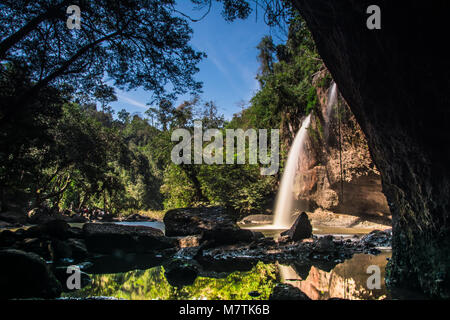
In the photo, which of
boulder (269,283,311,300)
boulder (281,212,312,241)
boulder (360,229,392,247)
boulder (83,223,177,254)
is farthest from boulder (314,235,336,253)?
boulder (83,223,177,254)

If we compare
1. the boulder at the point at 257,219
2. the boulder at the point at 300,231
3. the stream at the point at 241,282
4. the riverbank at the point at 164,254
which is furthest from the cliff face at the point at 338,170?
the stream at the point at 241,282

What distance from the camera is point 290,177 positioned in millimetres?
18016

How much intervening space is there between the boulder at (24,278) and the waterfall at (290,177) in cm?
1469

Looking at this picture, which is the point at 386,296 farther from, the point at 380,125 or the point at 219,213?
the point at 219,213

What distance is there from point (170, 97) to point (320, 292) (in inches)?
282

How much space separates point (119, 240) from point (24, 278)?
364 centimetres

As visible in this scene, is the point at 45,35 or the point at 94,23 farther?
the point at 94,23

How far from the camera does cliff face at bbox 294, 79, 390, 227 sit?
13.8 m

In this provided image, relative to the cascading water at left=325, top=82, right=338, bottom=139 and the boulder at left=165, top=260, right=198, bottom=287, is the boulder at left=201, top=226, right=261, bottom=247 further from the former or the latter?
the cascading water at left=325, top=82, right=338, bottom=139

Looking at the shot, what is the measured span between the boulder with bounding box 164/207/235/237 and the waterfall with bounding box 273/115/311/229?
8.33 metres

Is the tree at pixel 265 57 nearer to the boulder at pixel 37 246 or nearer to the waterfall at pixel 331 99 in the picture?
the waterfall at pixel 331 99

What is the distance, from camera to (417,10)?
8.68ft

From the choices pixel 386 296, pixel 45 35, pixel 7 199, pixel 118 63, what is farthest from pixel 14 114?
pixel 7 199

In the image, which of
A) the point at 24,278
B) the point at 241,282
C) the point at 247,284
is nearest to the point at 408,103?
the point at 247,284
